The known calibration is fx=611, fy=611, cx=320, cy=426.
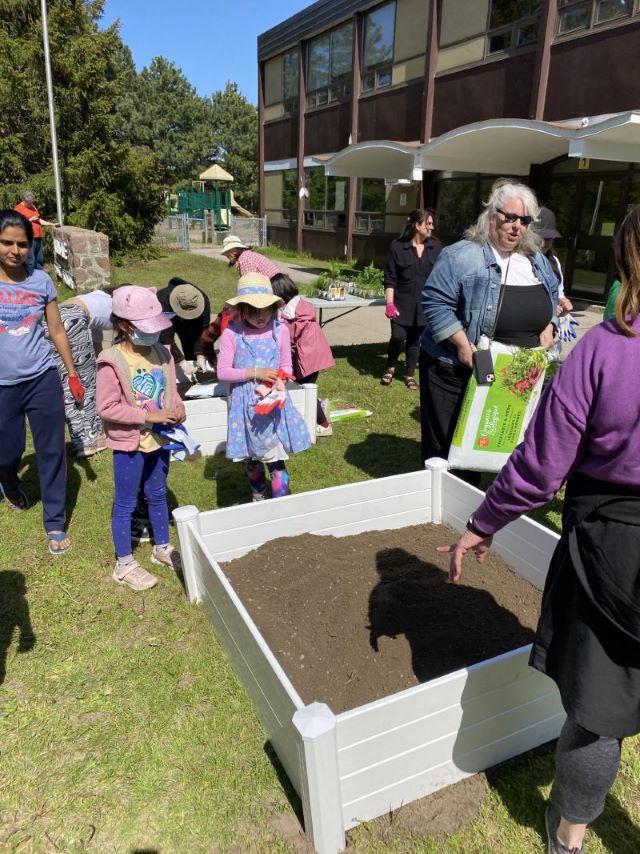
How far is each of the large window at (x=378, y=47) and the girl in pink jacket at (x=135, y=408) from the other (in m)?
17.7

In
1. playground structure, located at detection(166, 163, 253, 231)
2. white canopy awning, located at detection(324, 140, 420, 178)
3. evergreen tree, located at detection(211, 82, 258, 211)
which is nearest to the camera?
white canopy awning, located at detection(324, 140, 420, 178)

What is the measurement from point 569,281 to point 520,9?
5.92 metres

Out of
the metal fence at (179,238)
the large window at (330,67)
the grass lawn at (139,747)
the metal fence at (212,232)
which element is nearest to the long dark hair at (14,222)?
the grass lawn at (139,747)

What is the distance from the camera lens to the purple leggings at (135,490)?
10.8ft

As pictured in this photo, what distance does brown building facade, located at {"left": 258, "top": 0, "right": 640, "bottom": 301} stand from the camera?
38.8 feet

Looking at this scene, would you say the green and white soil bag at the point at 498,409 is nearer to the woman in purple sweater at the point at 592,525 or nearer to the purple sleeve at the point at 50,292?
the woman in purple sweater at the point at 592,525

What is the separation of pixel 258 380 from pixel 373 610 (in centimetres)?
146

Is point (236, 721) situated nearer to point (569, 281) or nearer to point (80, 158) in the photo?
point (569, 281)

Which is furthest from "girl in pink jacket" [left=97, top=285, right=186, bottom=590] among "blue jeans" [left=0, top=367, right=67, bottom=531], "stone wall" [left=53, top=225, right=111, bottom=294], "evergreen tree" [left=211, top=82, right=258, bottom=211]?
"evergreen tree" [left=211, top=82, right=258, bottom=211]

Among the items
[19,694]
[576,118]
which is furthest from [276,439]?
[576,118]

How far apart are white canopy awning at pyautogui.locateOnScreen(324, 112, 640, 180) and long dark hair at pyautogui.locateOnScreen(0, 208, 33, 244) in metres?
8.45

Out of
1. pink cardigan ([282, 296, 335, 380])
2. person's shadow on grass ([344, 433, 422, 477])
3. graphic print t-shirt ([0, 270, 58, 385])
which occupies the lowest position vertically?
person's shadow on grass ([344, 433, 422, 477])

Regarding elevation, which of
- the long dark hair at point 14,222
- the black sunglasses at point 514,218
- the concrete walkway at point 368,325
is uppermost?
the black sunglasses at point 514,218

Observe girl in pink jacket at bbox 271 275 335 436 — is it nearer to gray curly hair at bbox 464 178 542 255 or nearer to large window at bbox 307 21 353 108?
gray curly hair at bbox 464 178 542 255
